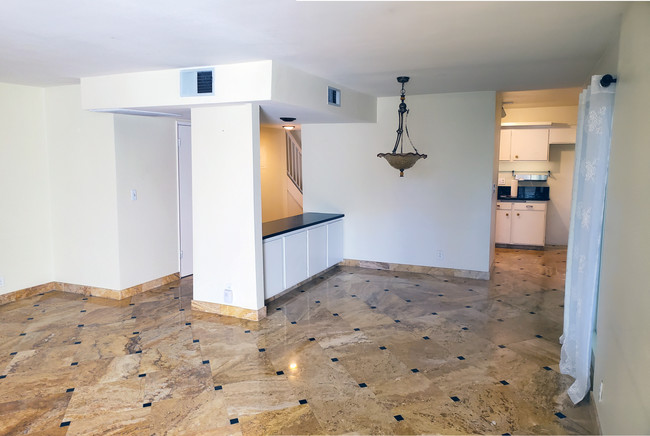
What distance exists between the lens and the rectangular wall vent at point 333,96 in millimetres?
4832

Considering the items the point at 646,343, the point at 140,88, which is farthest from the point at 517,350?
the point at 140,88

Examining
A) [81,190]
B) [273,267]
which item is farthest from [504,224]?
[81,190]

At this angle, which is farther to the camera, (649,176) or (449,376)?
(449,376)

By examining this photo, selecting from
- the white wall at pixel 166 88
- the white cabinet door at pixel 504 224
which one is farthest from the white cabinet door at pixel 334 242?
the white cabinet door at pixel 504 224

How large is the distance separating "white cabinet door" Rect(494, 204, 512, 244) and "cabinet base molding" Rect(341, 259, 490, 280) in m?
2.36

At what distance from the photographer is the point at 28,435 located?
262cm

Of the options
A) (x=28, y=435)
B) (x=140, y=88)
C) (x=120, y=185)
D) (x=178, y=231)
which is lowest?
(x=28, y=435)

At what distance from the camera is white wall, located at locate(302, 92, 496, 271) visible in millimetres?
5832

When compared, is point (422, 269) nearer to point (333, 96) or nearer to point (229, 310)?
point (333, 96)

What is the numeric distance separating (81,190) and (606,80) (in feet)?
17.3

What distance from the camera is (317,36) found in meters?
3.04

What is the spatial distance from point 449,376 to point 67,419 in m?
2.58

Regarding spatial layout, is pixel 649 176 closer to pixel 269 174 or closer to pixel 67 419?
pixel 67 419

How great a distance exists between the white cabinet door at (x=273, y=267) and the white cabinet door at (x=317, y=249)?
696mm
